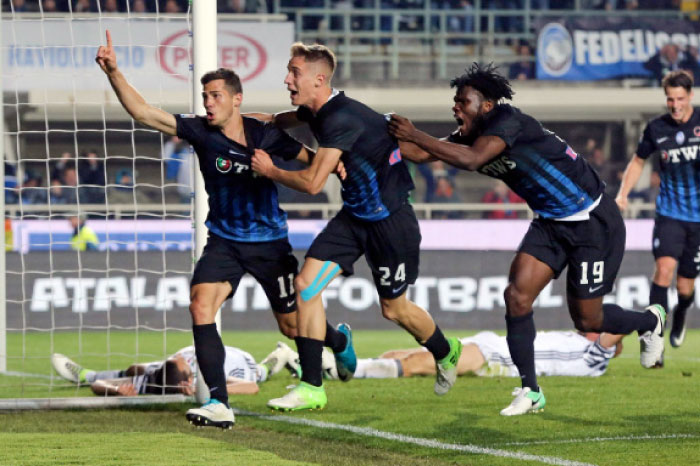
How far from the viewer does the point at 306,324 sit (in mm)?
7426

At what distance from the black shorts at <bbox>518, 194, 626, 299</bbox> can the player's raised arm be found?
2437 millimetres

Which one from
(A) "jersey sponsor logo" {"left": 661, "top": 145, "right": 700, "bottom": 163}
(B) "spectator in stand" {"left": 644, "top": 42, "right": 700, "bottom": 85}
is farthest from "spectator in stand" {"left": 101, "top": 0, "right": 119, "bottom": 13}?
(A) "jersey sponsor logo" {"left": 661, "top": 145, "right": 700, "bottom": 163}

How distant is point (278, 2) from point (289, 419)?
61.2 ft

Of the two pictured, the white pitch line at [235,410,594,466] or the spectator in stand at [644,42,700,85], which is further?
the spectator in stand at [644,42,700,85]

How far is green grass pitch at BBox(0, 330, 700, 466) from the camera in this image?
5.99 m

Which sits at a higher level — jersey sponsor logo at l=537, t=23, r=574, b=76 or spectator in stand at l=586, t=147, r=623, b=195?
jersey sponsor logo at l=537, t=23, r=574, b=76

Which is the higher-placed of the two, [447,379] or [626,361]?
[447,379]

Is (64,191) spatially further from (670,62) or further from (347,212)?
(347,212)

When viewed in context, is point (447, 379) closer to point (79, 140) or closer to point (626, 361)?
point (626, 361)

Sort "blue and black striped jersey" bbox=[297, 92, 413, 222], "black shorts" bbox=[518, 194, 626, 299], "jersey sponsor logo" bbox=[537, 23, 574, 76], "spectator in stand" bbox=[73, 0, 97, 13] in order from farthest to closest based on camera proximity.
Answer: "jersey sponsor logo" bbox=[537, 23, 574, 76] < "spectator in stand" bbox=[73, 0, 97, 13] < "black shorts" bbox=[518, 194, 626, 299] < "blue and black striped jersey" bbox=[297, 92, 413, 222]

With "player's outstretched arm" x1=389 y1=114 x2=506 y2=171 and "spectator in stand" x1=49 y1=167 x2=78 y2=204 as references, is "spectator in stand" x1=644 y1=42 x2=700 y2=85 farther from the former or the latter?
"player's outstretched arm" x1=389 y1=114 x2=506 y2=171

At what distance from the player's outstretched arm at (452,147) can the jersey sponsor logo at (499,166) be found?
7.7 inches

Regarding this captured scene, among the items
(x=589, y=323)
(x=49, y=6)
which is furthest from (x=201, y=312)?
(x=49, y=6)

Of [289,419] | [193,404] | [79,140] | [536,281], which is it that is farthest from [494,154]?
[79,140]
